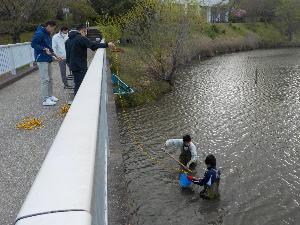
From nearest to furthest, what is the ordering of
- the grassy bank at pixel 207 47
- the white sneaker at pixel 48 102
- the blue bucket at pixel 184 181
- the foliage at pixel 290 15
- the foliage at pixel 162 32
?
the white sneaker at pixel 48 102, the blue bucket at pixel 184 181, the grassy bank at pixel 207 47, the foliage at pixel 162 32, the foliage at pixel 290 15

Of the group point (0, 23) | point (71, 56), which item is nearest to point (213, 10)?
point (0, 23)

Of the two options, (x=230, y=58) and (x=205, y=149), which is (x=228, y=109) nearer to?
(x=205, y=149)

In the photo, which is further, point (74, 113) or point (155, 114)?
point (155, 114)

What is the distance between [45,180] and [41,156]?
438 centimetres

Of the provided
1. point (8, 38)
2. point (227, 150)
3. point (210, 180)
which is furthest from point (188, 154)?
point (8, 38)

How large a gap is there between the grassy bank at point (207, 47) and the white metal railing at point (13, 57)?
562 cm

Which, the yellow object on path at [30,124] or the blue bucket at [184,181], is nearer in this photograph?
the yellow object on path at [30,124]

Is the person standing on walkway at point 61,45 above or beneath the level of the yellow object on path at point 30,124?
above

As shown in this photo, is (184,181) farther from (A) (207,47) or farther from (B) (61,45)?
(A) (207,47)

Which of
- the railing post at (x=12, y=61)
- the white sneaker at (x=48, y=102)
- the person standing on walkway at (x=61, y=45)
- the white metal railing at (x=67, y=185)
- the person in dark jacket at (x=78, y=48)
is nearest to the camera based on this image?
the white metal railing at (x=67, y=185)

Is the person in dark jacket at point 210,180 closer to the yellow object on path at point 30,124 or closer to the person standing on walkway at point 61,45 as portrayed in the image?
the yellow object on path at point 30,124

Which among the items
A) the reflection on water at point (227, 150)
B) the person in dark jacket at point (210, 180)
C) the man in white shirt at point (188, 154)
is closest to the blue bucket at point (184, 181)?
the reflection on water at point (227, 150)

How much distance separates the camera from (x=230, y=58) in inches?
1586

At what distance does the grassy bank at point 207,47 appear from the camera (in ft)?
69.9
